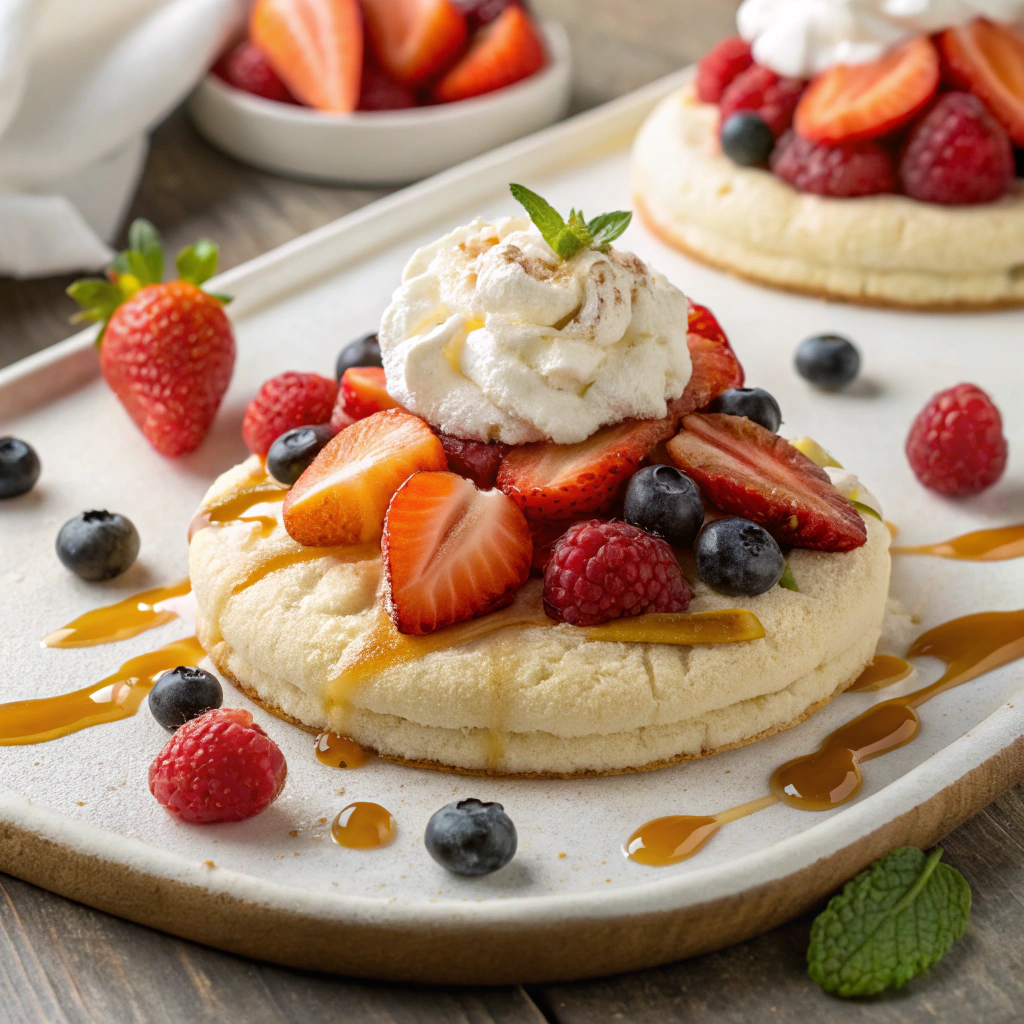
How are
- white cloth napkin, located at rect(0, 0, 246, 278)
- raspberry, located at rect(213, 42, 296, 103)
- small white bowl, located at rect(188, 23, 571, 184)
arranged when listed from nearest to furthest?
1. white cloth napkin, located at rect(0, 0, 246, 278)
2. small white bowl, located at rect(188, 23, 571, 184)
3. raspberry, located at rect(213, 42, 296, 103)

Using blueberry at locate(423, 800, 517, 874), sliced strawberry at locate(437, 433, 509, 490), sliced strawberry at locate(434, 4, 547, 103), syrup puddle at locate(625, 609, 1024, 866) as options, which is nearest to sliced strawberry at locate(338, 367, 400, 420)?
sliced strawberry at locate(437, 433, 509, 490)

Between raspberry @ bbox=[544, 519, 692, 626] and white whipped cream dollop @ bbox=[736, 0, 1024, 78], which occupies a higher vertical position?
white whipped cream dollop @ bbox=[736, 0, 1024, 78]

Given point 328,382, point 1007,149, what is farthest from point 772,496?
point 1007,149

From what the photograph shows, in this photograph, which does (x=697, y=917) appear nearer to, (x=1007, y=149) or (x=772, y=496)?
(x=772, y=496)

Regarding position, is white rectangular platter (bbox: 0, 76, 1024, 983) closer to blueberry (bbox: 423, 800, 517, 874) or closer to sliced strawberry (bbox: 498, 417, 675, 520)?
blueberry (bbox: 423, 800, 517, 874)

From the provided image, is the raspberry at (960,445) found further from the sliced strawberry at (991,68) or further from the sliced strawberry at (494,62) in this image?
the sliced strawberry at (494,62)

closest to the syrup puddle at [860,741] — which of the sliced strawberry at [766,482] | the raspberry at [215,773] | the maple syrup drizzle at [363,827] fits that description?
the sliced strawberry at [766,482]

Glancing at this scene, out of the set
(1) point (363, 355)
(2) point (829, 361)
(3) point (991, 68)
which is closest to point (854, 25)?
(3) point (991, 68)

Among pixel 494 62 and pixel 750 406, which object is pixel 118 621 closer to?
pixel 750 406
